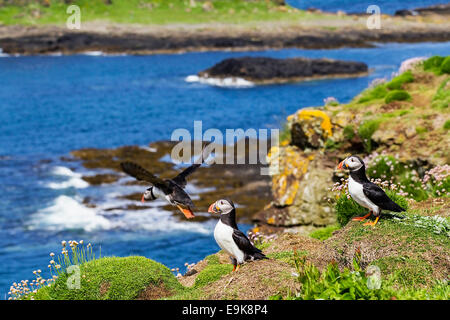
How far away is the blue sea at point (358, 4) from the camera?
5128 inches

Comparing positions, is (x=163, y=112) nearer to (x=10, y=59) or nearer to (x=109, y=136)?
(x=109, y=136)

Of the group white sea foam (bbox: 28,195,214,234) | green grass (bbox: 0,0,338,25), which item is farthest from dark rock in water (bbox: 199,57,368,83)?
green grass (bbox: 0,0,338,25)

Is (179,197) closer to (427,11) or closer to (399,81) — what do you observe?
(399,81)

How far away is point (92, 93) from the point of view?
68.2 metres

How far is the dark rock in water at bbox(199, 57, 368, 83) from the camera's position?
72.9m

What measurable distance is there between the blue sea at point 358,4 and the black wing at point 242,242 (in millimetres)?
125827

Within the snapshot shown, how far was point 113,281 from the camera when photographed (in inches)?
394

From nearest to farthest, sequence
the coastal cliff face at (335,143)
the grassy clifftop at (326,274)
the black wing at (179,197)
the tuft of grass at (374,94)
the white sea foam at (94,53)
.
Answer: the grassy clifftop at (326,274) < the black wing at (179,197) < the coastal cliff face at (335,143) < the tuft of grass at (374,94) < the white sea foam at (94,53)

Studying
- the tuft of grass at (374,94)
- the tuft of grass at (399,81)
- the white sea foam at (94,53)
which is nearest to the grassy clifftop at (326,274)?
the tuft of grass at (374,94)

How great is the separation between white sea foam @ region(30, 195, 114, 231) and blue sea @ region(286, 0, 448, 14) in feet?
358

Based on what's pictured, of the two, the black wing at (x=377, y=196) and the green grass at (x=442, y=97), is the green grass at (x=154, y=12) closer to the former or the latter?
the green grass at (x=442, y=97)

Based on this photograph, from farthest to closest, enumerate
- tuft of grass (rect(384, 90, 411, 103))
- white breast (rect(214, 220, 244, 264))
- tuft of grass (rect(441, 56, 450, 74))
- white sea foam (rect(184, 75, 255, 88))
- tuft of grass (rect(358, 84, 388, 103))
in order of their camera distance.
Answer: white sea foam (rect(184, 75, 255, 88)) < tuft of grass (rect(441, 56, 450, 74)) < tuft of grass (rect(358, 84, 388, 103)) < tuft of grass (rect(384, 90, 411, 103)) < white breast (rect(214, 220, 244, 264))

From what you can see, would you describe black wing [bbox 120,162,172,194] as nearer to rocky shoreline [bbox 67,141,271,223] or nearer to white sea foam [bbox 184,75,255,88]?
rocky shoreline [bbox 67,141,271,223]
